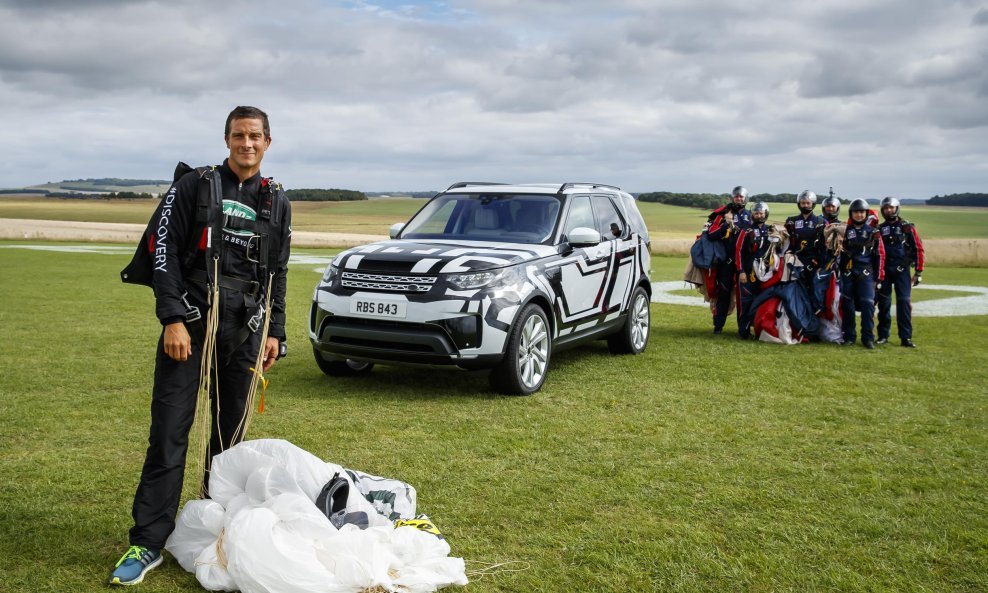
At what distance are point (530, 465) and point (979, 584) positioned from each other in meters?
2.65

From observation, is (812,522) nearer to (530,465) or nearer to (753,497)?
(753,497)

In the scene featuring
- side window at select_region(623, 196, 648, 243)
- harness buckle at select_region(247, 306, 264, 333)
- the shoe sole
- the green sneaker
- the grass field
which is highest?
side window at select_region(623, 196, 648, 243)

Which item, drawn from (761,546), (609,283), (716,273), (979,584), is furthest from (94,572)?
(716,273)

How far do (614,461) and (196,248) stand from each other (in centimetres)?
313

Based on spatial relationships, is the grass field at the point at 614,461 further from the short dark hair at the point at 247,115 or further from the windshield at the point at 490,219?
the short dark hair at the point at 247,115

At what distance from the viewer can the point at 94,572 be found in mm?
3918

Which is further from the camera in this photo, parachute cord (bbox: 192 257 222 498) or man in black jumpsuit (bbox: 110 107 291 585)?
parachute cord (bbox: 192 257 222 498)

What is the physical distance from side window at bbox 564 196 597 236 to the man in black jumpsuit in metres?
4.84

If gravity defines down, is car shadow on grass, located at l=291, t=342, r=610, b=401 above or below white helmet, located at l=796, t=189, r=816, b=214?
below

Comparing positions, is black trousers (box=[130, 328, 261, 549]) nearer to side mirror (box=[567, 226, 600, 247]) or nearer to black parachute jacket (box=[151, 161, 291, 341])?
black parachute jacket (box=[151, 161, 291, 341])

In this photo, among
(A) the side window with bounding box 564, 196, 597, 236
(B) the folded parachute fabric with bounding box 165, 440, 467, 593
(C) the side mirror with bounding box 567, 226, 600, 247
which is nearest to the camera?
(B) the folded parachute fabric with bounding box 165, 440, 467, 593

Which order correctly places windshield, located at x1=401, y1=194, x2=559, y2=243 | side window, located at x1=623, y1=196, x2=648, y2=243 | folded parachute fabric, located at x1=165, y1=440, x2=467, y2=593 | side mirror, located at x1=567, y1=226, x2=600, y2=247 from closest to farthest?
folded parachute fabric, located at x1=165, y1=440, x2=467, y2=593 → side mirror, located at x1=567, y1=226, x2=600, y2=247 → windshield, located at x1=401, y1=194, x2=559, y2=243 → side window, located at x1=623, y1=196, x2=648, y2=243

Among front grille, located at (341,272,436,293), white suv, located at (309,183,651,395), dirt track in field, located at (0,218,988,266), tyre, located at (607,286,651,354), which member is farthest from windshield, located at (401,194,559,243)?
dirt track in field, located at (0,218,988,266)

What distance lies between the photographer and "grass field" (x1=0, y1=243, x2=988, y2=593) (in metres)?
4.10
